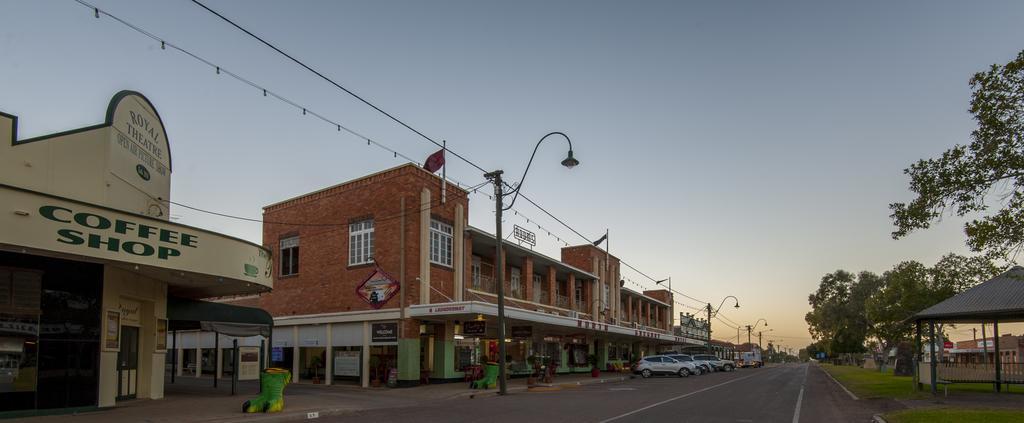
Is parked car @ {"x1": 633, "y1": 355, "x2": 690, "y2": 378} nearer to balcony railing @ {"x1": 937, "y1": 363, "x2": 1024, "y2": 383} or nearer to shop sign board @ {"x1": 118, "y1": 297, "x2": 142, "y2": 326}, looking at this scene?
balcony railing @ {"x1": 937, "y1": 363, "x2": 1024, "y2": 383}

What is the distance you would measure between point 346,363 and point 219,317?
30.8 feet

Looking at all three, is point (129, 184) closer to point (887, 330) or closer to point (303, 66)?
point (303, 66)

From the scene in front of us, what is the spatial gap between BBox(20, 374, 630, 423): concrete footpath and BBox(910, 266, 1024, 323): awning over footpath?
1523cm

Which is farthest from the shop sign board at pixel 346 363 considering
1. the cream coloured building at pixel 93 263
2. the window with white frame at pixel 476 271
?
the cream coloured building at pixel 93 263

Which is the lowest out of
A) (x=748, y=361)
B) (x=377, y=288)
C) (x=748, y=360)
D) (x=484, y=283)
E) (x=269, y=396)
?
(x=748, y=361)

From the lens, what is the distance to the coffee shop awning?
21.6 meters

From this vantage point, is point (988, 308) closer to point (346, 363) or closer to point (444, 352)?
point (444, 352)

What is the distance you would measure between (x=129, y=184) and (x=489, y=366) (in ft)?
46.5

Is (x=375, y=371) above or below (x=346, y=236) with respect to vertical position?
below

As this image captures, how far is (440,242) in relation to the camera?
31953 millimetres

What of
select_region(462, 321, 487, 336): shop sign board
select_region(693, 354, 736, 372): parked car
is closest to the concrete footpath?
select_region(462, 321, 487, 336): shop sign board

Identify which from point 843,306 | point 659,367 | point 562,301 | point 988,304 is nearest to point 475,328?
point 562,301

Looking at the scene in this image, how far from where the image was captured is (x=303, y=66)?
14.9 metres

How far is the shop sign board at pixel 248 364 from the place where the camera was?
3186cm
